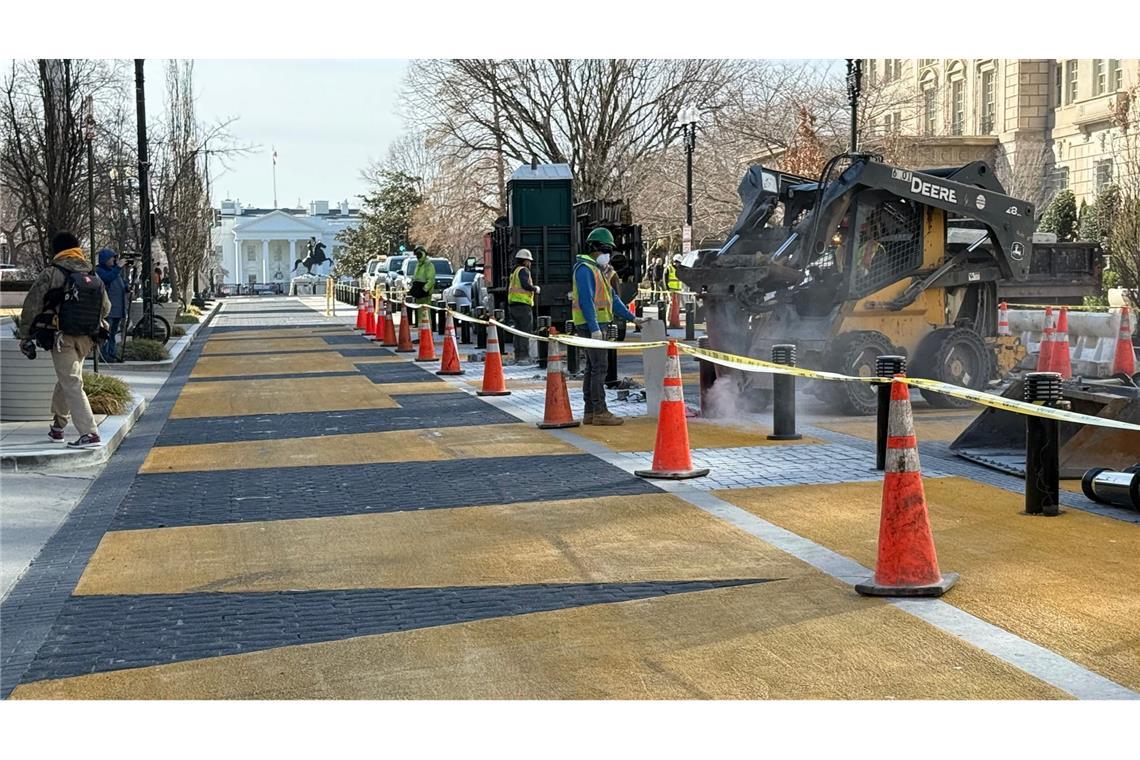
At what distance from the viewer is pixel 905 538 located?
23.4 ft

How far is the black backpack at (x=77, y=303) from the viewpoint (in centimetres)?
1255

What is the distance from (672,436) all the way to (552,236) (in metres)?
15.8

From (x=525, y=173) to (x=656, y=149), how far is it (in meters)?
23.6

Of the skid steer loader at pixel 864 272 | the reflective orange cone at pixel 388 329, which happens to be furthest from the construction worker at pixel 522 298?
the reflective orange cone at pixel 388 329

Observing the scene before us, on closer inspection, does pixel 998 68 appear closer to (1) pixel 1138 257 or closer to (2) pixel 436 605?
(1) pixel 1138 257

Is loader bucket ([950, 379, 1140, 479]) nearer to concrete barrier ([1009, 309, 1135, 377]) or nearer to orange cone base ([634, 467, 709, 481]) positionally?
orange cone base ([634, 467, 709, 481])

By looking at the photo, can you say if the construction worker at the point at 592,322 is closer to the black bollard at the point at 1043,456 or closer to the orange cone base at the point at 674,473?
the orange cone base at the point at 674,473

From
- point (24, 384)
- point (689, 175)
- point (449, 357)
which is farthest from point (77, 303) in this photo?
point (689, 175)

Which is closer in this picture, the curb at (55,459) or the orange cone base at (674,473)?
the orange cone base at (674,473)

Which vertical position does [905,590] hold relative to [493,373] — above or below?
below

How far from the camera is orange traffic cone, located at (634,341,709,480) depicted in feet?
35.6

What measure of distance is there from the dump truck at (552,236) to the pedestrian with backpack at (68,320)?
13511 millimetres

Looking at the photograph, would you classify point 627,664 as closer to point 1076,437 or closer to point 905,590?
point 905,590

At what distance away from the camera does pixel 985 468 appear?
36.9 feet
